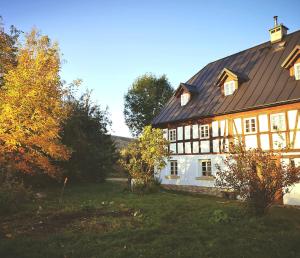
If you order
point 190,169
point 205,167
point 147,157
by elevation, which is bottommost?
point 190,169

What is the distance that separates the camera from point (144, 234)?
8.21 meters

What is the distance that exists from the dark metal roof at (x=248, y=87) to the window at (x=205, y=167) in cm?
360

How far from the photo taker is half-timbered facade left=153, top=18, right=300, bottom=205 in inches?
637

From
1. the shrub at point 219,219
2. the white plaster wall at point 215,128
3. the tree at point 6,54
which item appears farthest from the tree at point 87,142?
the shrub at point 219,219

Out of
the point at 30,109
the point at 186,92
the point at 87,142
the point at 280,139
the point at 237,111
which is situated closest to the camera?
the point at 30,109

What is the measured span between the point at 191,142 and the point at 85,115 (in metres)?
12.4

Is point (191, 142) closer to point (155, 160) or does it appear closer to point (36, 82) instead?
point (155, 160)

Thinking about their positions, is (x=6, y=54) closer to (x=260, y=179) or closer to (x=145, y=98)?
(x=260, y=179)

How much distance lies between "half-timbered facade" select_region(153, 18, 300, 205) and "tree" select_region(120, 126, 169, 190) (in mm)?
3485

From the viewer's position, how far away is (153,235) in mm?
8125

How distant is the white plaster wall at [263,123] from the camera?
17078mm

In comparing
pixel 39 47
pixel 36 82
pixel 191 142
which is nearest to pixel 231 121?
pixel 191 142

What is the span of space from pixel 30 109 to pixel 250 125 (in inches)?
557

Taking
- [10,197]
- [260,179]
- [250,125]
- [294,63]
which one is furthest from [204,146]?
[10,197]
